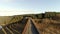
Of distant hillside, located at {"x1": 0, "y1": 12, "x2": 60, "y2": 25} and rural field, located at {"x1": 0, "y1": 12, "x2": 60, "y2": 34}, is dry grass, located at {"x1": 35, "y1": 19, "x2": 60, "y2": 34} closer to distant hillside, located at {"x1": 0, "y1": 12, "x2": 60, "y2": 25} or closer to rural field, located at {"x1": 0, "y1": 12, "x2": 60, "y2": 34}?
rural field, located at {"x1": 0, "y1": 12, "x2": 60, "y2": 34}

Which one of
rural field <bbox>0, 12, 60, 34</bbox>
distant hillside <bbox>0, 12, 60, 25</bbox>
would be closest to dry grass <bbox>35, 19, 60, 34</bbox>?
rural field <bbox>0, 12, 60, 34</bbox>

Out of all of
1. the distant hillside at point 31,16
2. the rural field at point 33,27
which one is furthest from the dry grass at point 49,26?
the distant hillside at point 31,16

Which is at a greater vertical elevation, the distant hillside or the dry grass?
the distant hillside

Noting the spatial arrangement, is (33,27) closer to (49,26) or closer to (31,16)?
(49,26)

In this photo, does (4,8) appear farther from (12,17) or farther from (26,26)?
(26,26)

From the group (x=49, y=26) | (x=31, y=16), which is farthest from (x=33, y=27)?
(x=31, y=16)

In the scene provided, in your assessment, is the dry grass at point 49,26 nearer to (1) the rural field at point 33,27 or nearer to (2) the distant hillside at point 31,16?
(1) the rural field at point 33,27

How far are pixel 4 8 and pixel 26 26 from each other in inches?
24.6

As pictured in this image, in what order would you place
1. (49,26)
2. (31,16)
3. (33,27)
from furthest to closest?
(31,16) → (49,26) → (33,27)

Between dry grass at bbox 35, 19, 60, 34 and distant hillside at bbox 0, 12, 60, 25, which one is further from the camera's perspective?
distant hillside at bbox 0, 12, 60, 25

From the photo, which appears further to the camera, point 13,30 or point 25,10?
point 25,10

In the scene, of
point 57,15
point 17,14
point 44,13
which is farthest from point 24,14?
point 57,15

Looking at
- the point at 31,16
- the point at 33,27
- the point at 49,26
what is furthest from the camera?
the point at 31,16

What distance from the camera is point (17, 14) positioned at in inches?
68.1
